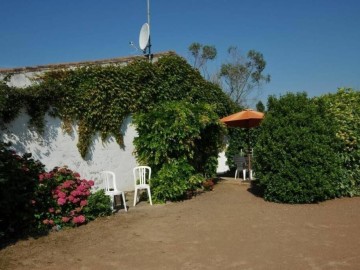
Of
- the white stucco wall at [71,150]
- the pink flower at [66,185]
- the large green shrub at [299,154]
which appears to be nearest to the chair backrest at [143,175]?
the white stucco wall at [71,150]

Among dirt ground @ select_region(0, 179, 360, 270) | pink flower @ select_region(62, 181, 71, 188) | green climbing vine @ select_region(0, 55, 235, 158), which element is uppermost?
green climbing vine @ select_region(0, 55, 235, 158)

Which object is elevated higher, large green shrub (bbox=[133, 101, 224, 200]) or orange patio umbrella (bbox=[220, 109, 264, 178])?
orange patio umbrella (bbox=[220, 109, 264, 178])

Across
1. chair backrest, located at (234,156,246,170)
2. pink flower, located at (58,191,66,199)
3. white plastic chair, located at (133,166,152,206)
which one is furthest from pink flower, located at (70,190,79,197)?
chair backrest, located at (234,156,246,170)

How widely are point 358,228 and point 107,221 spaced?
4.90 metres

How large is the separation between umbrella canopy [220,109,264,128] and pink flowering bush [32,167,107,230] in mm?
5738

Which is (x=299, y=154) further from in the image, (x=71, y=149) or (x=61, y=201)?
(x=71, y=149)

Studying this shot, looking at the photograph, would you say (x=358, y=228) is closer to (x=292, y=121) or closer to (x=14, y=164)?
(x=292, y=121)

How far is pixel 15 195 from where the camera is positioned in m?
6.74

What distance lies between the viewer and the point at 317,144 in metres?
8.80

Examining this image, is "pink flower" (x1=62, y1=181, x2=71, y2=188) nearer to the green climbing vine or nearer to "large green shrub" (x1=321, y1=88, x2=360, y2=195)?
the green climbing vine

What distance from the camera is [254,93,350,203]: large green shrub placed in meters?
8.67

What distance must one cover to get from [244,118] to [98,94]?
15.6 feet

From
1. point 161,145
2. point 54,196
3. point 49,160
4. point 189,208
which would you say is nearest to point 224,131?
point 161,145

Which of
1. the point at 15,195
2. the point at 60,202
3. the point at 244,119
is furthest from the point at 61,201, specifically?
the point at 244,119
